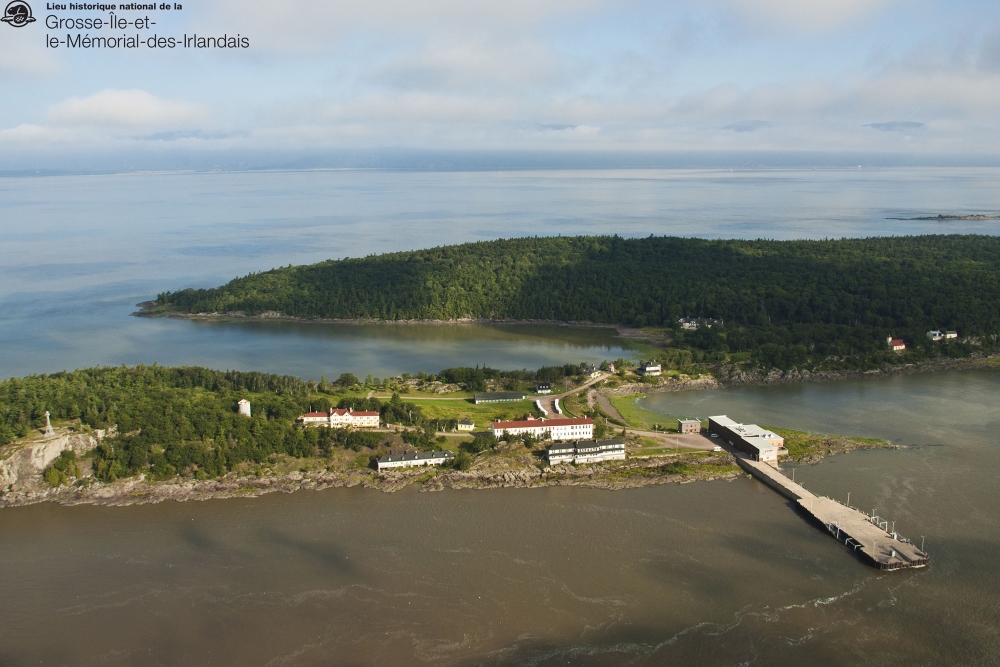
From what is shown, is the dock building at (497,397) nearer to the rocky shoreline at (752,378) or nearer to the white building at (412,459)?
the rocky shoreline at (752,378)

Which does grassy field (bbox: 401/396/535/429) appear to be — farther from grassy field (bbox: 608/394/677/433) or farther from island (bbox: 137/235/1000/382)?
island (bbox: 137/235/1000/382)

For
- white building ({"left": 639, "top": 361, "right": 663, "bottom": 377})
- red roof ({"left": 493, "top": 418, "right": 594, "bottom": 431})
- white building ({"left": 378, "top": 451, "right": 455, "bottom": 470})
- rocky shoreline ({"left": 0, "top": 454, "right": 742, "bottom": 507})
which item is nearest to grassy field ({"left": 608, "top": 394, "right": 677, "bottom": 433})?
white building ({"left": 639, "top": 361, "right": 663, "bottom": 377})

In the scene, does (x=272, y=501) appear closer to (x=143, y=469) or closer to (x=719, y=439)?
(x=143, y=469)

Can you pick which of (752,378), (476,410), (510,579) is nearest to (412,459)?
(476,410)

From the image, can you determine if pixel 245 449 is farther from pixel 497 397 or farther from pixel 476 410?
pixel 497 397

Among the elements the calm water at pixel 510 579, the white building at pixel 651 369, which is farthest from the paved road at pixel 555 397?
the calm water at pixel 510 579

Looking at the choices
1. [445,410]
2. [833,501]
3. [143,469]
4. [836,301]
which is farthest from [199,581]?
[836,301]
